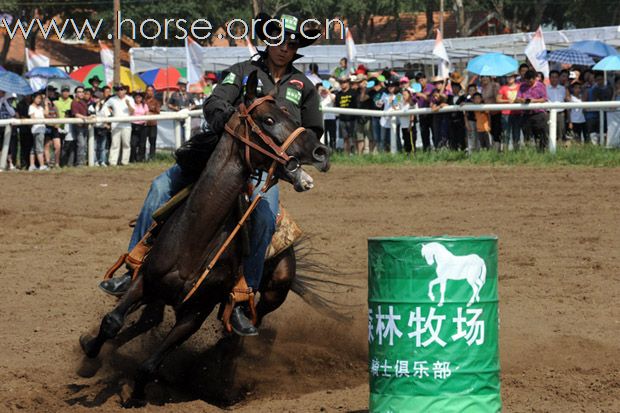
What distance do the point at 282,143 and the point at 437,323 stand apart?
1458 millimetres

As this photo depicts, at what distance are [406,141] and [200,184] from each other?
14068mm

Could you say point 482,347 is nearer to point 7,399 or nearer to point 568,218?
point 7,399

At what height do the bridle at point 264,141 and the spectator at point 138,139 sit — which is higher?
the bridle at point 264,141

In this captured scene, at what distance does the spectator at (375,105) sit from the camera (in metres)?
20.9

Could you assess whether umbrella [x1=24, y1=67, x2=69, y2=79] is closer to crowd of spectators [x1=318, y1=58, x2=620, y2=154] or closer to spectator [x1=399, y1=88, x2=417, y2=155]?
crowd of spectators [x1=318, y1=58, x2=620, y2=154]

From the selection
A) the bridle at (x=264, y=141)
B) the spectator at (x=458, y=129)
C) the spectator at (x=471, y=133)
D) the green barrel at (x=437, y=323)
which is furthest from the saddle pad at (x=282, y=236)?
the spectator at (x=458, y=129)

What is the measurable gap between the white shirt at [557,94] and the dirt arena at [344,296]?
12.6ft

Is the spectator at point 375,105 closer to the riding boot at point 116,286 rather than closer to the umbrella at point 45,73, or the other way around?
the umbrella at point 45,73

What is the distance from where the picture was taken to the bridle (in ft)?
20.5

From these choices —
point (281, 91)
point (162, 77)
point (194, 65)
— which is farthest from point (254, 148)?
point (162, 77)

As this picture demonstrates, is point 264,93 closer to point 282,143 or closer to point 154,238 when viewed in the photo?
point 282,143

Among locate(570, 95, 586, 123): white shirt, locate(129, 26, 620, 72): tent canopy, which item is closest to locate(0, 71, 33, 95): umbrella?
locate(129, 26, 620, 72): tent canopy

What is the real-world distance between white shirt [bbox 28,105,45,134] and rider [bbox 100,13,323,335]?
14.0 meters

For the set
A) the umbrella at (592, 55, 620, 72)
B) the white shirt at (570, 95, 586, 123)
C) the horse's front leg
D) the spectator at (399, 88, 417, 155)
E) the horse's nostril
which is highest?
the horse's nostril
